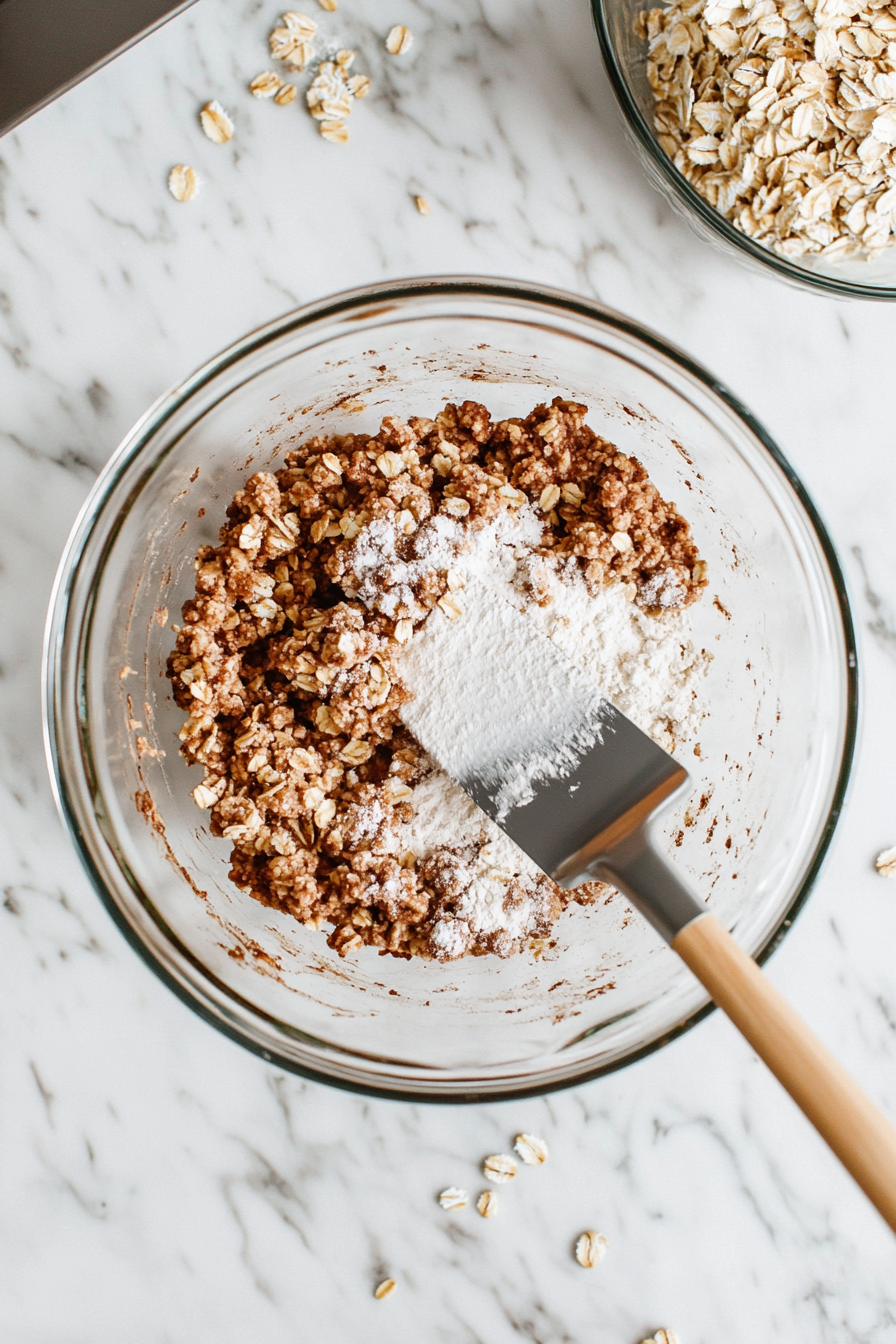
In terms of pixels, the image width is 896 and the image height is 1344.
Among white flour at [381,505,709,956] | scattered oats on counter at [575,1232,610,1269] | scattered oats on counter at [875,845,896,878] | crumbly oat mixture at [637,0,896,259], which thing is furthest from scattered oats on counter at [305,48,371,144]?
scattered oats on counter at [575,1232,610,1269]

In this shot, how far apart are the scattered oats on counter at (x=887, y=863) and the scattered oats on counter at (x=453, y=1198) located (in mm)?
871

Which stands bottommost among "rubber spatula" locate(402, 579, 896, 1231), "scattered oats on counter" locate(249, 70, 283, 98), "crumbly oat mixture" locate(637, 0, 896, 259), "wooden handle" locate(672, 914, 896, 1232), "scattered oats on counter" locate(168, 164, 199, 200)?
"wooden handle" locate(672, 914, 896, 1232)

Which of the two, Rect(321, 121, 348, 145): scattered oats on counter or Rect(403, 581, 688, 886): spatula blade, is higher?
Rect(321, 121, 348, 145): scattered oats on counter

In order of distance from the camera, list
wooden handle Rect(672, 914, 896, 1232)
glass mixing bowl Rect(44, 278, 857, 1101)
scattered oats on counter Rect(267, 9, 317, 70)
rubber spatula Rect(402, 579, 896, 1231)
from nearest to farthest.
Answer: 1. wooden handle Rect(672, 914, 896, 1232)
2. rubber spatula Rect(402, 579, 896, 1231)
3. glass mixing bowl Rect(44, 278, 857, 1101)
4. scattered oats on counter Rect(267, 9, 317, 70)

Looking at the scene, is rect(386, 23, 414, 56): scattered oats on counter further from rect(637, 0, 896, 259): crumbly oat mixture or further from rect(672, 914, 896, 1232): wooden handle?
rect(672, 914, 896, 1232): wooden handle

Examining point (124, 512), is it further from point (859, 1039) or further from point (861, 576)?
point (859, 1039)

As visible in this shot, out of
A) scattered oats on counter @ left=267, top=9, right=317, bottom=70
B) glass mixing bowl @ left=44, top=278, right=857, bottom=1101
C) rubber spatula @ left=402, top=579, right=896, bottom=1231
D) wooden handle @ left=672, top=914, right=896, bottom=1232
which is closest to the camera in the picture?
wooden handle @ left=672, top=914, right=896, bottom=1232

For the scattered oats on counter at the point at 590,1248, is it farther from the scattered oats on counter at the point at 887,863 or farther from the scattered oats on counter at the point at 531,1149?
the scattered oats on counter at the point at 887,863

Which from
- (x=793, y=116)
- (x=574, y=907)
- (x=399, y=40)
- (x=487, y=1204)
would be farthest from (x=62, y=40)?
(x=487, y=1204)

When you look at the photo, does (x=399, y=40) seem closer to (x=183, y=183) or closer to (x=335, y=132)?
(x=335, y=132)

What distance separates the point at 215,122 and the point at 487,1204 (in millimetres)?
1805

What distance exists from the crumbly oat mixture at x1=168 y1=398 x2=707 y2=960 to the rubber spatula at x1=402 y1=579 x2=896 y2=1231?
→ 0.18 feet

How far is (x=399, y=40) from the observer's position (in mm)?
1513

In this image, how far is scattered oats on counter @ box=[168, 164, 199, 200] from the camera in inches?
59.4
